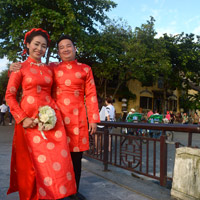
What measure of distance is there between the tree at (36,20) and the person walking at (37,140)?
1016 cm

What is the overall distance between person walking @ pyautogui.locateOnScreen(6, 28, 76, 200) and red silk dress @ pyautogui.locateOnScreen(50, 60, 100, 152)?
15cm

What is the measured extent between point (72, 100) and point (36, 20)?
10503mm

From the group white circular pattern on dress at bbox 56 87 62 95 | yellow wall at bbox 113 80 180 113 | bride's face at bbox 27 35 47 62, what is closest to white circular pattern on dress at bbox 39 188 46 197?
white circular pattern on dress at bbox 56 87 62 95

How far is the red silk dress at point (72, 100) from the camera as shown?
2.70 metres

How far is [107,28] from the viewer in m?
20.3

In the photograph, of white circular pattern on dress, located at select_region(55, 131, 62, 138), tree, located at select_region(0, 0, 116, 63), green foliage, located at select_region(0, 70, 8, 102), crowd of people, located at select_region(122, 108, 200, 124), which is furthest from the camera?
green foliage, located at select_region(0, 70, 8, 102)

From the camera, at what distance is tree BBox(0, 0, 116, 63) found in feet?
39.4

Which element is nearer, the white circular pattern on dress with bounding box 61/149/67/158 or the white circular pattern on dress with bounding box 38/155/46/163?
the white circular pattern on dress with bounding box 38/155/46/163

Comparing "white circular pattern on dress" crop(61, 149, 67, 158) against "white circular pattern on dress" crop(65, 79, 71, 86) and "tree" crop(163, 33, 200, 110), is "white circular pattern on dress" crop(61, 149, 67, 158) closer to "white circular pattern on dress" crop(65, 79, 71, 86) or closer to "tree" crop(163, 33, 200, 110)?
"white circular pattern on dress" crop(65, 79, 71, 86)

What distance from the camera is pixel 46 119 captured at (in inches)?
91.6

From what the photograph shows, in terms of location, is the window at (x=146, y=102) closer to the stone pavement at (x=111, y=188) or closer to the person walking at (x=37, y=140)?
the stone pavement at (x=111, y=188)

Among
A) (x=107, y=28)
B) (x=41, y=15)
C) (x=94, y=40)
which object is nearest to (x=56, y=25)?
(x=41, y=15)

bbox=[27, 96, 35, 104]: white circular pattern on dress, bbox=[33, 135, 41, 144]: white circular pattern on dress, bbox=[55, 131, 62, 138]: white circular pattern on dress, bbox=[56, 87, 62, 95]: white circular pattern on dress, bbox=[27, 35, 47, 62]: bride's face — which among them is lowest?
bbox=[33, 135, 41, 144]: white circular pattern on dress

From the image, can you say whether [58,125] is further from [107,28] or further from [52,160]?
[107,28]
